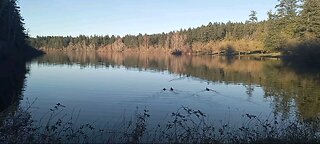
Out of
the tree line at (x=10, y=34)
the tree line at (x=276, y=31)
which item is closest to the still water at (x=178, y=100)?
the tree line at (x=10, y=34)

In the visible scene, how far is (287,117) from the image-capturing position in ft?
72.4

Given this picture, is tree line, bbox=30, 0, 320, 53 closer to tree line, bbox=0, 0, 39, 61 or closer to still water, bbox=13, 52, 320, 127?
still water, bbox=13, 52, 320, 127

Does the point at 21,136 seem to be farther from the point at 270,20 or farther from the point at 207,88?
the point at 270,20

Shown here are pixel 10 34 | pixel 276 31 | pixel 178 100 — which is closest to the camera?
pixel 178 100

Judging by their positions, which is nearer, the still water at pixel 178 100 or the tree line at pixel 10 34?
the still water at pixel 178 100

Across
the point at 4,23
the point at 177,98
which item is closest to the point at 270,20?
the point at 4,23

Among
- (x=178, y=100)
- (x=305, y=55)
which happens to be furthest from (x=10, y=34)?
(x=178, y=100)

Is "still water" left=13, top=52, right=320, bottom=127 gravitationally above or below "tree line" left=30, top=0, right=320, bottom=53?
below

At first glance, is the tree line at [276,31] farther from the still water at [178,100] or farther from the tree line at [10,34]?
the tree line at [10,34]

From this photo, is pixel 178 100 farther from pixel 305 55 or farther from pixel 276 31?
pixel 276 31

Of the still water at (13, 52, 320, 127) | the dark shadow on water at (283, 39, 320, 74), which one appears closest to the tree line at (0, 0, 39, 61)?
the still water at (13, 52, 320, 127)

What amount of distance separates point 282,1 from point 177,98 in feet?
251

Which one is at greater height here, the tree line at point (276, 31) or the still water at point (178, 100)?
the tree line at point (276, 31)

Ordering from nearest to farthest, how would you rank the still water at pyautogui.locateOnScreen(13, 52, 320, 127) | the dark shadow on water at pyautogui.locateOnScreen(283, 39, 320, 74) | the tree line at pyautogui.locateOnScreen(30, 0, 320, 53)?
the still water at pyautogui.locateOnScreen(13, 52, 320, 127)
the dark shadow on water at pyautogui.locateOnScreen(283, 39, 320, 74)
the tree line at pyautogui.locateOnScreen(30, 0, 320, 53)
